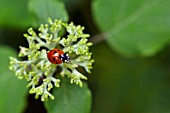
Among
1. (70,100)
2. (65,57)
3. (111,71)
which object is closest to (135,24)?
(111,71)

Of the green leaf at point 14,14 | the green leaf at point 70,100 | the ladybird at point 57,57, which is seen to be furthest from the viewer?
the green leaf at point 14,14

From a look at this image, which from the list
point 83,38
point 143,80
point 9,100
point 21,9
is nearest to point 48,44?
point 83,38

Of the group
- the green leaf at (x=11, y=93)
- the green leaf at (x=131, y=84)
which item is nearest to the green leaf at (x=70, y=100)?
the green leaf at (x=11, y=93)

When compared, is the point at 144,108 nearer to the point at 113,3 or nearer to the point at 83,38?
the point at 113,3

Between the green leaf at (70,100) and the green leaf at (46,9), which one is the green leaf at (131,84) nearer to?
the green leaf at (46,9)

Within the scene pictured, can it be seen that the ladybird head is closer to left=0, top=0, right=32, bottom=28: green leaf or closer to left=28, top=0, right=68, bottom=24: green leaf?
left=28, top=0, right=68, bottom=24: green leaf

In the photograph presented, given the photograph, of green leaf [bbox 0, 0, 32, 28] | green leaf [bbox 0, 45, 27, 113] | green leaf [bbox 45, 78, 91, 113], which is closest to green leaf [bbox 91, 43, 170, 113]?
green leaf [bbox 0, 0, 32, 28]

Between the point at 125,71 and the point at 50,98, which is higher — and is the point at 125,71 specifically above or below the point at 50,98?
above

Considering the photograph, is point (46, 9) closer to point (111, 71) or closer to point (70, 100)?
point (70, 100)
